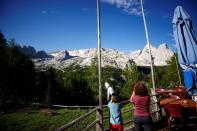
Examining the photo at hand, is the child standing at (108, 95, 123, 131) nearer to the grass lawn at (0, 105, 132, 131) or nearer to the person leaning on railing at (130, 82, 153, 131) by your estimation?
the person leaning on railing at (130, 82, 153, 131)

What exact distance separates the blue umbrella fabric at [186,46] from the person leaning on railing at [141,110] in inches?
132

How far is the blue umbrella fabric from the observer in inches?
284

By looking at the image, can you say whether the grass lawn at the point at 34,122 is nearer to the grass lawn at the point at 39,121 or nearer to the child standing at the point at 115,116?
the grass lawn at the point at 39,121

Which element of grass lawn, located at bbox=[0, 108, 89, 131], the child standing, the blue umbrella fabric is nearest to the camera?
the child standing

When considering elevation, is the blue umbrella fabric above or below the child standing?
above

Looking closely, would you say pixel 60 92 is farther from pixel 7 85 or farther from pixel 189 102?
pixel 189 102

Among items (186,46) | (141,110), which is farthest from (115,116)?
(186,46)

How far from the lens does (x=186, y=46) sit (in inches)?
303

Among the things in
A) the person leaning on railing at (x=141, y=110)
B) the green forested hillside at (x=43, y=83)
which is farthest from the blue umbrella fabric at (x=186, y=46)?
the green forested hillside at (x=43, y=83)

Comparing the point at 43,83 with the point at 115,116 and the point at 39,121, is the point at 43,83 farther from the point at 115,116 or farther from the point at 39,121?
the point at 115,116

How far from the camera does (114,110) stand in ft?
20.1

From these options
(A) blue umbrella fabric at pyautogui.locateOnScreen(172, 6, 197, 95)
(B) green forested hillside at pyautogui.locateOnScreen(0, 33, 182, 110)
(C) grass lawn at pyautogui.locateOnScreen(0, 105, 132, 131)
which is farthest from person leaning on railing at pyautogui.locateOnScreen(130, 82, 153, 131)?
(B) green forested hillside at pyautogui.locateOnScreen(0, 33, 182, 110)

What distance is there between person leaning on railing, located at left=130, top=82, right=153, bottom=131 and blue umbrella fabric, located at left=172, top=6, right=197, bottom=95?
11.0 ft

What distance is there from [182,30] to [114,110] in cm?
Result: 453
